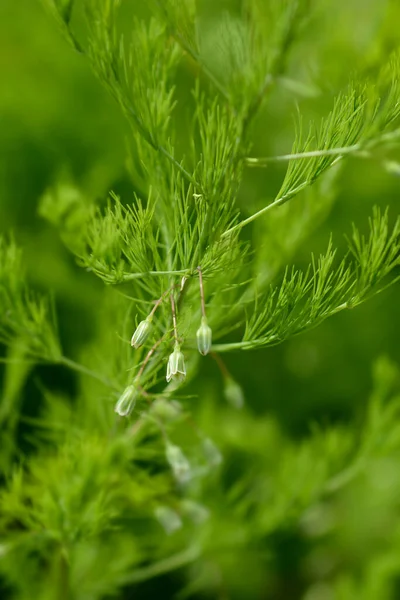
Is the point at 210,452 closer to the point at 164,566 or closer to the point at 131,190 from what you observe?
the point at 164,566

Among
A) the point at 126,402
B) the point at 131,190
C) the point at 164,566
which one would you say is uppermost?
the point at 126,402

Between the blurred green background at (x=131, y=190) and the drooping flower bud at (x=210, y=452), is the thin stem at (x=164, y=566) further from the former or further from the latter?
the blurred green background at (x=131, y=190)

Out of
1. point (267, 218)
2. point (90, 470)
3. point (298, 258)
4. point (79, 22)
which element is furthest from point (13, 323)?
point (79, 22)

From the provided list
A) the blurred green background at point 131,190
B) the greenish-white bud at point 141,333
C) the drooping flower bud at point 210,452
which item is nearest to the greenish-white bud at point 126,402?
the greenish-white bud at point 141,333

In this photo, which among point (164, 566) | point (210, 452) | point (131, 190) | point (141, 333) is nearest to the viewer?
point (141, 333)

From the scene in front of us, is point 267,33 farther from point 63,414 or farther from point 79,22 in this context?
point 79,22

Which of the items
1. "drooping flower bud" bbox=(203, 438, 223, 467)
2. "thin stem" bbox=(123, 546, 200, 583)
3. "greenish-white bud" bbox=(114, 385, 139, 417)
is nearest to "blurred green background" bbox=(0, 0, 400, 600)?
"thin stem" bbox=(123, 546, 200, 583)

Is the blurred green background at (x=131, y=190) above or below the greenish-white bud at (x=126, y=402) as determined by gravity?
below

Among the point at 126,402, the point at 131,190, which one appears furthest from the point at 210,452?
the point at 131,190

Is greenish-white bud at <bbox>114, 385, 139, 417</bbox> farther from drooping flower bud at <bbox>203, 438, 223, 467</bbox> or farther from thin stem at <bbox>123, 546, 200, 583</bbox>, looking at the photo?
thin stem at <bbox>123, 546, 200, 583</bbox>

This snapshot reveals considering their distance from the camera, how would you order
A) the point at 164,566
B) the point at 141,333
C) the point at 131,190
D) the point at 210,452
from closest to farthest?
the point at 141,333 < the point at 210,452 < the point at 164,566 < the point at 131,190
